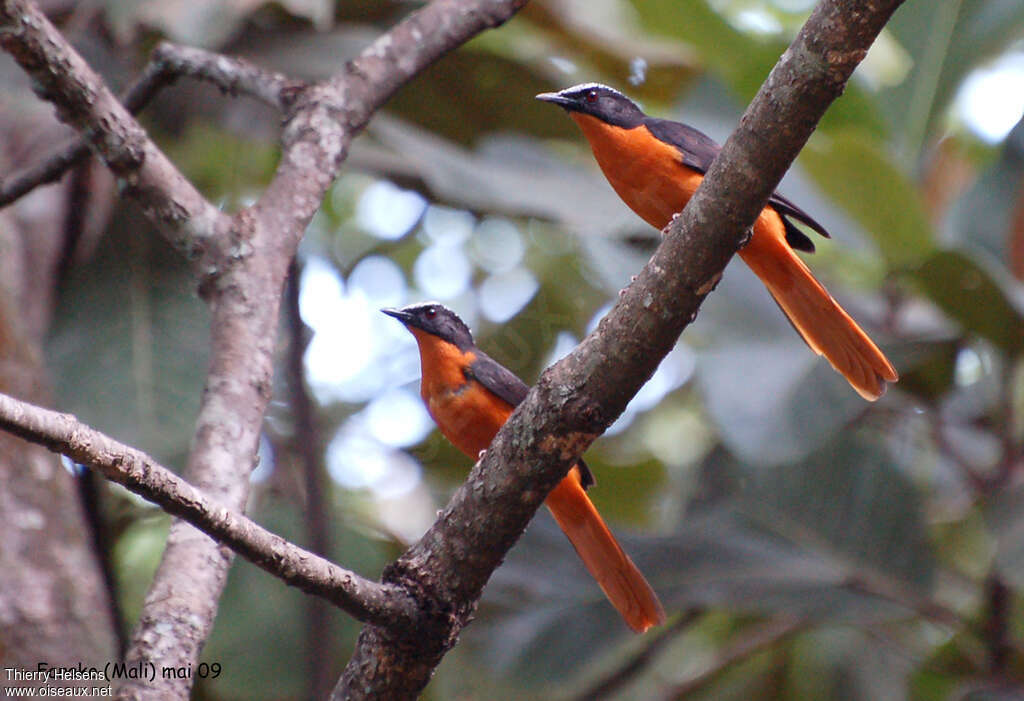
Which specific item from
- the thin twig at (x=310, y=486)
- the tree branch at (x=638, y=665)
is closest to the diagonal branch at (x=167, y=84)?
the thin twig at (x=310, y=486)

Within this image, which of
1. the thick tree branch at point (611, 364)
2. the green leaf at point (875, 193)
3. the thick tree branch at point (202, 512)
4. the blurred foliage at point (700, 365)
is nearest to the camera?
the thick tree branch at point (202, 512)

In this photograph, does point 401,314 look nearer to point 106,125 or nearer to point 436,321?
point 436,321

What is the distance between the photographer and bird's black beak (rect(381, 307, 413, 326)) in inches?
146

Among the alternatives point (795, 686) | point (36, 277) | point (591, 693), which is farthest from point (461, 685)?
point (36, 277)

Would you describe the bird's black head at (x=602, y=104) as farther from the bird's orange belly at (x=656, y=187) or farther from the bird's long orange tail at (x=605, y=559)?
the bird's long orange tail at (x=605, y=559)

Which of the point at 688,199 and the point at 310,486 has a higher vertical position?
the point at 688,199

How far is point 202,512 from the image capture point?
1.71 meters

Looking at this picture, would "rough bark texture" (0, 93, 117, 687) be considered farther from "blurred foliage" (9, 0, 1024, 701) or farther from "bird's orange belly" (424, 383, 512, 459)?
"bird's orange belly" (424, 383, 512, 459)

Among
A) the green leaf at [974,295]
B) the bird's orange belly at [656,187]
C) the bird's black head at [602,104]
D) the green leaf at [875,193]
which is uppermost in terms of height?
the green leaf at [875,193]

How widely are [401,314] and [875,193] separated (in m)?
1.91

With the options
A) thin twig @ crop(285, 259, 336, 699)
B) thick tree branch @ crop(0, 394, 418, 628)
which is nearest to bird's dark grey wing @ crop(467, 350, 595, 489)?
thin twig @ crop(285, 259, 336, 699)

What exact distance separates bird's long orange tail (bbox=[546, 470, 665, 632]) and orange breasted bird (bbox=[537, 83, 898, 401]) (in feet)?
2.46

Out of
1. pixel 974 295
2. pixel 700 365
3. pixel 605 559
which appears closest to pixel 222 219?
pixel 605 559

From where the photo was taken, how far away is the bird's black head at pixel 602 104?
10.0ft
